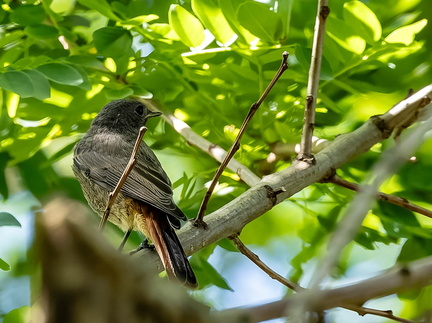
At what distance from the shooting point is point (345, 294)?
841 mm

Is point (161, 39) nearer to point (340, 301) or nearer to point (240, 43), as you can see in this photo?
point (240, 43)

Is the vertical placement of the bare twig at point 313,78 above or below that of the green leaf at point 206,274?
above

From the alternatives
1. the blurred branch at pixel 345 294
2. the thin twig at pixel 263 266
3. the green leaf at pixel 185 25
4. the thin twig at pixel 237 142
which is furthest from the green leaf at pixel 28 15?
the blurred branch at pixel 345 294

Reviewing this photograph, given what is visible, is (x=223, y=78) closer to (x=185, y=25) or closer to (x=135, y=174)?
(x=185, y=25)

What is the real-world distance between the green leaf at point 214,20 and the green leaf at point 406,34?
0.63 meters

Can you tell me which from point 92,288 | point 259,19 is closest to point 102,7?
point 259,19

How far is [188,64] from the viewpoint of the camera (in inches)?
114

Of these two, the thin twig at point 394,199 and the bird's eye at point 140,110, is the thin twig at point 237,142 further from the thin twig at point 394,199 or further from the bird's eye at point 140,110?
the bird's eye at point 140,110

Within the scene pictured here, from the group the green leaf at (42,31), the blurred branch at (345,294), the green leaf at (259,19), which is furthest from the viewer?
the green leaf at (42,31)

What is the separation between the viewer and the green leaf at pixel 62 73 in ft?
8.80

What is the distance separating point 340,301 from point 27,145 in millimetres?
2484

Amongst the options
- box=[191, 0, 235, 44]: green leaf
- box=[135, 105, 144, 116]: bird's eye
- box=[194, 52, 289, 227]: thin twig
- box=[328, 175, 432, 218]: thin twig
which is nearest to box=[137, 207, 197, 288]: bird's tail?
box=[194, 52, 289, 227]: thin twig

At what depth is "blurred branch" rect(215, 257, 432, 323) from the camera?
0.79 meters

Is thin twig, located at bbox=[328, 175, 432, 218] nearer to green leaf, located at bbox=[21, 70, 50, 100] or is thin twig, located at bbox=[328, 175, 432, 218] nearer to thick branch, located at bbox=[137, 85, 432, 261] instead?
thick branch, located at bbox=[137, 85, 432, 261]
